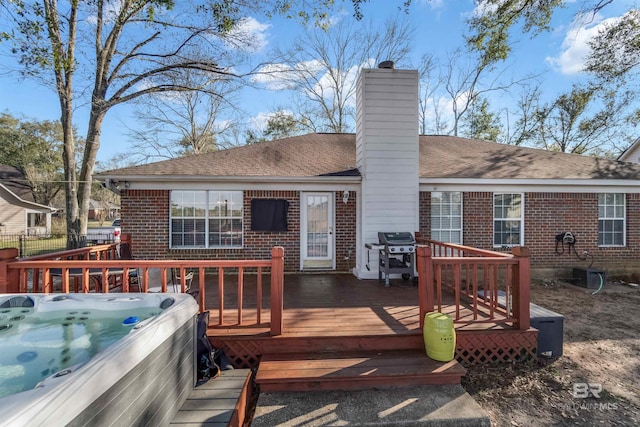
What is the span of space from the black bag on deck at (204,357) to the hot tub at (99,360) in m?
0.19

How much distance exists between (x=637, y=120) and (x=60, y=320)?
23446 millimetres

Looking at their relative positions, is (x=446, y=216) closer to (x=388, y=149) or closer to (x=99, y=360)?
(x=388, y=149)

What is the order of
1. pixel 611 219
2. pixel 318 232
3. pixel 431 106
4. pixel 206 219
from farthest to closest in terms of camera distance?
pixel 431 106 < pixel 611 219 < pixel 318 232 < pixel 206 219

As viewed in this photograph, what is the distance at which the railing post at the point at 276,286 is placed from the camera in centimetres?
344

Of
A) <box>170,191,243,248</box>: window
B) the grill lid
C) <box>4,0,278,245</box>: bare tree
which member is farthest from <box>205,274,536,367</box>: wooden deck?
<box>4,0,278,245</box>: bare tree

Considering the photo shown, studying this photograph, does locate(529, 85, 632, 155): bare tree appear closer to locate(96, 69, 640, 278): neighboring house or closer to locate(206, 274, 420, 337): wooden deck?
locate(96, 69, 640, 278): neighboring house

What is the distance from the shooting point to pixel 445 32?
1083 centimetres

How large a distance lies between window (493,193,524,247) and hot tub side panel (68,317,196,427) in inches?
294

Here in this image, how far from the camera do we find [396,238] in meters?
6.12

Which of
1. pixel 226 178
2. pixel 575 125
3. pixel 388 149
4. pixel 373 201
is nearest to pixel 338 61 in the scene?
pixel 388 149

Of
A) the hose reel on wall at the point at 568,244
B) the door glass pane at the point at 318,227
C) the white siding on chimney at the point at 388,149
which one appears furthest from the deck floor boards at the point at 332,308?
the hose reel on wall at the point at 568,244

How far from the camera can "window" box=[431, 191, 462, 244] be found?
24.6 ft

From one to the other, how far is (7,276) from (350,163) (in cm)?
660

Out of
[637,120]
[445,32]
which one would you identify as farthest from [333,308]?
[637,120]
